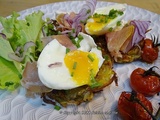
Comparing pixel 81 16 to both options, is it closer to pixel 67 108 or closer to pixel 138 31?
pixel 138 31

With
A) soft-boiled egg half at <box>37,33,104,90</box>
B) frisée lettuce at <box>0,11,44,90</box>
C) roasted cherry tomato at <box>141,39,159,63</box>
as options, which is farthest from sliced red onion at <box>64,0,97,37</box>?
roasted cherry tomato at <box>141,39,159,63</box>

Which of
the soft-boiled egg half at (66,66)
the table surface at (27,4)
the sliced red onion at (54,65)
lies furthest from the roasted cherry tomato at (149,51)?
the table surface at (27,4)

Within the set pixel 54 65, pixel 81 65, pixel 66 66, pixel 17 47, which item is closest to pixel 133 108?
pixel 81 65

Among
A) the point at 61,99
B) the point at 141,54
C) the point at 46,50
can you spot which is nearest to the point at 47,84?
the point at 61,99

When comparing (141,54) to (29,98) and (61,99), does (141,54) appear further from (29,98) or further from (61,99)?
(29,98)

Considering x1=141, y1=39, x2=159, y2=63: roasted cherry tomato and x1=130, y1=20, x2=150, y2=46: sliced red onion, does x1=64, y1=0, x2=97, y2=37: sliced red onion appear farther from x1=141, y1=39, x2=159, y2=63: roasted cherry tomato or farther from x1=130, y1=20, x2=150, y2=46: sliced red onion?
x1=141, y1=39, x2=159, y2=63: roasted cherry tomato

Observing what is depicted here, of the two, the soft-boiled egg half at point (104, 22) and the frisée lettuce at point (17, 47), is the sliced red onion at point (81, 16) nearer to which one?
the soft-boiled egg half at point (104, 22)
